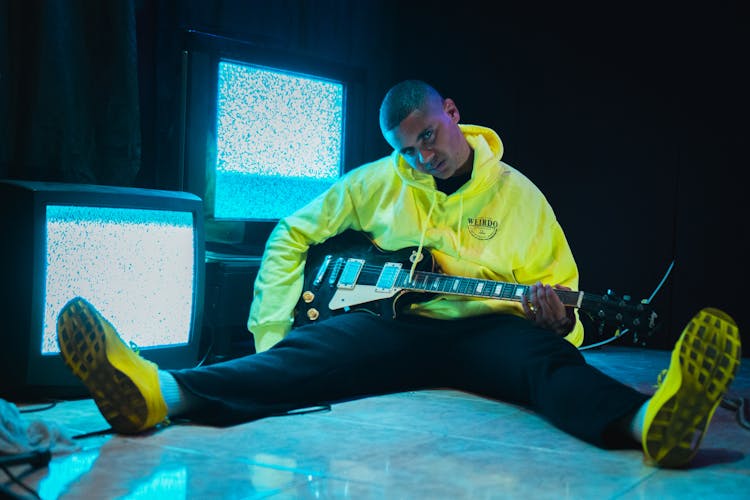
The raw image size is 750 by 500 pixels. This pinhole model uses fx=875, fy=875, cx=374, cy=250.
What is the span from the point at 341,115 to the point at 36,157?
112cm

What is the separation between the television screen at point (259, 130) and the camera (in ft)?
9.37

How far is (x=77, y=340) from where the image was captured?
5.88 feet

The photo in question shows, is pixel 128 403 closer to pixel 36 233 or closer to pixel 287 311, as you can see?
pixel 36 233

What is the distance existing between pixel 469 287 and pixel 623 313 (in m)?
0.41

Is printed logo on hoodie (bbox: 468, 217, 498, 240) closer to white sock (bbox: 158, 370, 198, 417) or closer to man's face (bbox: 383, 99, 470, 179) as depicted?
man's face (bbox: 383, 99, 470, 179)

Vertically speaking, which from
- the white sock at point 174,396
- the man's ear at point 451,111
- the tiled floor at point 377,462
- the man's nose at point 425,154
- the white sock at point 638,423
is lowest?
the tiled floor at point 377,462

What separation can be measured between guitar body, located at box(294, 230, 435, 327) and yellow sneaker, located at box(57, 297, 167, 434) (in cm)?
81

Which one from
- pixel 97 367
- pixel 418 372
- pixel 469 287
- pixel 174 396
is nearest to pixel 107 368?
pixel 97 367

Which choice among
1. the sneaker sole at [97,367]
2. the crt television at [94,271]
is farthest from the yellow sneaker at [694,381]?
the crt television at [94,271]

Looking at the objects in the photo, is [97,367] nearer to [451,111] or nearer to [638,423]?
[638,423]

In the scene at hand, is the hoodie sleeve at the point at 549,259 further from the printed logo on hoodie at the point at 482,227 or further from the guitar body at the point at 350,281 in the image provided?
the guitar body at the point at 350,281

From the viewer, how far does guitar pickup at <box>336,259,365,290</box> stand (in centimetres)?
258

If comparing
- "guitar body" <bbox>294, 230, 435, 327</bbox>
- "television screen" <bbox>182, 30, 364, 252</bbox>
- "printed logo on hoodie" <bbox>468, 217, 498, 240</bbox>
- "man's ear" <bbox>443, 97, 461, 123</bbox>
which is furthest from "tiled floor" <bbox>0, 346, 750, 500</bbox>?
"television screen" <bbox>182, 30, 364, 252</bbox>

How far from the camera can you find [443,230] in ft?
8.22
